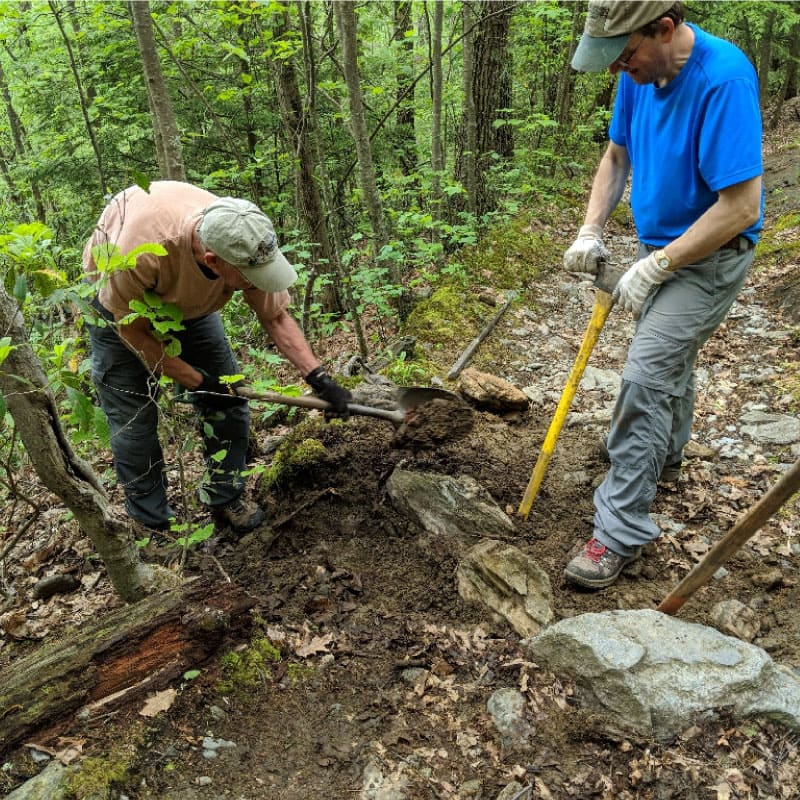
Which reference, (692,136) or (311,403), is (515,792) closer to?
(311,403)

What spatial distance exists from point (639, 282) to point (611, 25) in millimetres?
1098

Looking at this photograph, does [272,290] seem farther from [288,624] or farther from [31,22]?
[31,22]

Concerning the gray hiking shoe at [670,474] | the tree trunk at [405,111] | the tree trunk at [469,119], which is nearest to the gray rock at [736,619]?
the gray hiking shoe at [670,474]

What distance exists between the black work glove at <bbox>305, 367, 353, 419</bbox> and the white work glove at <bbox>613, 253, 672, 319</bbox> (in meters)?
1.67

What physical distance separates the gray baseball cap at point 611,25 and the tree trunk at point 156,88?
3273 millimetres

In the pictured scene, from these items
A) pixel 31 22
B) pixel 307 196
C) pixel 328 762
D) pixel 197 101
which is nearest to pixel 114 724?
pixel 328 762

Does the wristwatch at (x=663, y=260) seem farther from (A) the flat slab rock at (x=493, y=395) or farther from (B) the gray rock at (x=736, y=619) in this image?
(A) the flat slab rock at (x=493, y=395)

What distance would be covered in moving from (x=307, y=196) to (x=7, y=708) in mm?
5493

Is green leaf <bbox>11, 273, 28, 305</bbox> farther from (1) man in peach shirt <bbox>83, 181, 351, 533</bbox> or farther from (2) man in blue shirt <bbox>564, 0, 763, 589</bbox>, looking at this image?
(2) man in blue shirt <bbox>564, 0, 763, 589</bbox>

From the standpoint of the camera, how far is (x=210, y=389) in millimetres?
3496

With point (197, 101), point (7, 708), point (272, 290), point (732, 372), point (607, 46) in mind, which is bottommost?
point (732, 372)

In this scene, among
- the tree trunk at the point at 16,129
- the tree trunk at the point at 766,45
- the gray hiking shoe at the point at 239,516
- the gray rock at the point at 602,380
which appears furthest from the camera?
the tree trunk at the point at 766,45

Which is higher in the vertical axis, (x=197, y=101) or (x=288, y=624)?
(x=197, y=101)

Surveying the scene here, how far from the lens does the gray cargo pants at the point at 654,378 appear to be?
272 cm
